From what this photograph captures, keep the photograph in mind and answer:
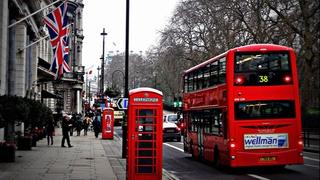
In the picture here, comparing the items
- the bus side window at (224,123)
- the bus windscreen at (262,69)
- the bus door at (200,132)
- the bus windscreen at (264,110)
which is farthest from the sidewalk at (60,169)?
the bus windscreen at (262,69)

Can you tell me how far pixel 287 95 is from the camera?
1705 cm

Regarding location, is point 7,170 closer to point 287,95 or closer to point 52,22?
point 287,95

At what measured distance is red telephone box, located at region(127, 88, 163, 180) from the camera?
46.9ft

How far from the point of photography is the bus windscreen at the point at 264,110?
1706 centimetres

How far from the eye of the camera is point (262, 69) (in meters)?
17.2

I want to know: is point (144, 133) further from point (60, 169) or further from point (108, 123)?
point (108, 123)

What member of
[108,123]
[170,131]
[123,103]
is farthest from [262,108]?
[108,123]

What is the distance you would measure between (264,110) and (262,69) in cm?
133

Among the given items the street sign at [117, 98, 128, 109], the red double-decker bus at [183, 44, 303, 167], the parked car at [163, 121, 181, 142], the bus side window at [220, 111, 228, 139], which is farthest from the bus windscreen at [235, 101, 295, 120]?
the parked car at [163, 121, 181, 142]

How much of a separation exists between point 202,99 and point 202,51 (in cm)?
4640

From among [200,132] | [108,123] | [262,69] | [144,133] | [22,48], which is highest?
[22,48]

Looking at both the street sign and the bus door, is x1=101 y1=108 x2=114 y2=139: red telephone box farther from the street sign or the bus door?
the bus door

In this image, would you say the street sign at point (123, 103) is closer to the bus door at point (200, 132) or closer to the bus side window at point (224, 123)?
the bus door at point (200, 132)

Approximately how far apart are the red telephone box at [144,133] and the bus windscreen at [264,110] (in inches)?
149
